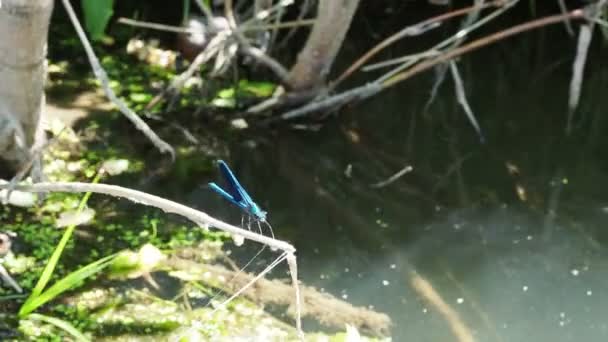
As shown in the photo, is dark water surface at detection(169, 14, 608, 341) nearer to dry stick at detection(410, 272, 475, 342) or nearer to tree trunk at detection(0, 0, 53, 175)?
dry stick at detection(410, 272, 475, 342)

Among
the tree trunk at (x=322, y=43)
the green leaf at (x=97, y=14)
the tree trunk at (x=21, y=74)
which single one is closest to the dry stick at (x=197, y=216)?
the tree trunk at (x=21, y=74)

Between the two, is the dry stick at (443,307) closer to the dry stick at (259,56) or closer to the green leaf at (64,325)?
the green leaf at (64,325)

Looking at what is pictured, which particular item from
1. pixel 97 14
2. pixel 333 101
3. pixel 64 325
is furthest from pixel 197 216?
pixel 97 14

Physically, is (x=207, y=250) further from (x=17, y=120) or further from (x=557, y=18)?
(x=557, y=18)

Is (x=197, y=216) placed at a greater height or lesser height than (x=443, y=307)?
lesser

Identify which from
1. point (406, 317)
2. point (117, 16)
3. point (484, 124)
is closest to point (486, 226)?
point (406, 317)

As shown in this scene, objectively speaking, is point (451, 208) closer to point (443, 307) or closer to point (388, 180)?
point (388, 180)
